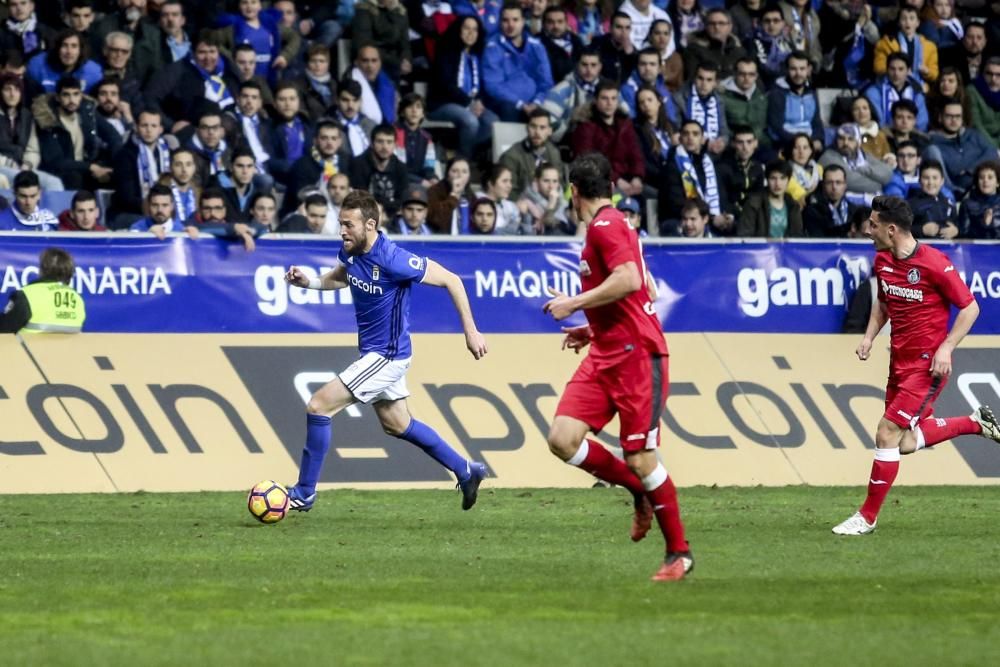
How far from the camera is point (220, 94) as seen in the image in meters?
20.3

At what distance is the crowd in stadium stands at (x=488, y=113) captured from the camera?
62.6 ft

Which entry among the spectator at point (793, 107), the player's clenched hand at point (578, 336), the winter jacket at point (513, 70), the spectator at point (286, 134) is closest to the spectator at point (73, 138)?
the spectator at point (286, 134)

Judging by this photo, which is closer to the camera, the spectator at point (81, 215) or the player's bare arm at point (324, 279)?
the player's bare arm at point (324, 279)

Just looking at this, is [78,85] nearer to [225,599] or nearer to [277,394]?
[277,394]

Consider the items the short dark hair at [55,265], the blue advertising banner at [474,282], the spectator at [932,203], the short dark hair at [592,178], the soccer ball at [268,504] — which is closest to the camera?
the short dark hair at [592,178]

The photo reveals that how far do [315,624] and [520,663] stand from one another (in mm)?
1371

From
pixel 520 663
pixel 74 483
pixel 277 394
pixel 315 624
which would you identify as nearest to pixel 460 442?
pixel 277 394

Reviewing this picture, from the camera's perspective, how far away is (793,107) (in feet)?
76.6

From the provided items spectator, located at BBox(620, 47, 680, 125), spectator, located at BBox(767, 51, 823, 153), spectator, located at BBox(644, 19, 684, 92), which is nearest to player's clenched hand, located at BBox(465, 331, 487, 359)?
spectator, located at BBox(620, 47, 680, 125)

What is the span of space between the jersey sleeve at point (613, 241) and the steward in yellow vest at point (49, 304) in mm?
7174

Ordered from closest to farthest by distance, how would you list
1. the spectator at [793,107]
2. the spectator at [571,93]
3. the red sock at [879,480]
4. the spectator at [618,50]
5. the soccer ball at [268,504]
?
1. the red sock at [879,480]
2. the soccer ball at [268,504]
3. the spectator at [571,93]
4. the spectator at [618,50]
5. the spectator at [793,107]

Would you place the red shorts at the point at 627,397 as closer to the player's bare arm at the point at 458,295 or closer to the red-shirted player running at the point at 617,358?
the red-shirted player running at the point at 617,358

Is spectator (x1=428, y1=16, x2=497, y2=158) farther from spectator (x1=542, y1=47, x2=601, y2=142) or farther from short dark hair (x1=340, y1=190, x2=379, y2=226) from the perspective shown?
short dark hair (x1=340, y1=190, x2=379, y2=226)

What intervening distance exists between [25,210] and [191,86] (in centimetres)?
308
